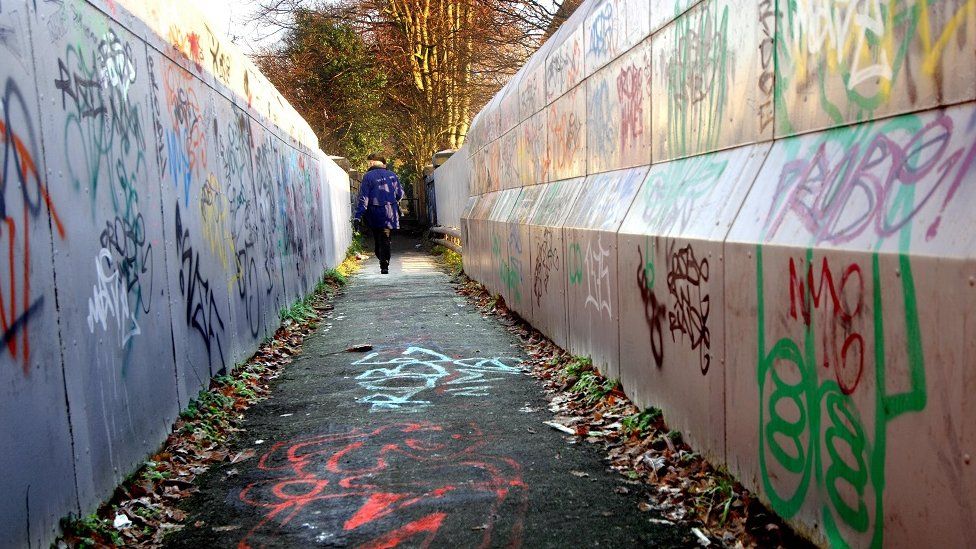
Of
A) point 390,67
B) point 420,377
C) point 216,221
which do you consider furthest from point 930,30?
point 390,67

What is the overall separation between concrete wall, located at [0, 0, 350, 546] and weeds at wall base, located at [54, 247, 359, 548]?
90 millimetres

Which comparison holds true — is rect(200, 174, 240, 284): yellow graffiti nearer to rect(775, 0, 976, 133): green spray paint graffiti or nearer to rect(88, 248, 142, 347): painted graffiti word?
rect(88, 248, 142, 347): painted graffiti word

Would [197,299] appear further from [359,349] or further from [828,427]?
[828,427]

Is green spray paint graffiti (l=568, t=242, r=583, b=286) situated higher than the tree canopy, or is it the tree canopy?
the tree canopy

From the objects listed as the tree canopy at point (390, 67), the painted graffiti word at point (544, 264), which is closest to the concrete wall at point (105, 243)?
the painted graffiti word at point (544, 264)

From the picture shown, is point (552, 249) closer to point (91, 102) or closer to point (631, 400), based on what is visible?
point (631, 400)

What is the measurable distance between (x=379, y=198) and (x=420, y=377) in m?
8.41

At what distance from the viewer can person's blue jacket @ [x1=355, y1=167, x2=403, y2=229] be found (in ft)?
48.4

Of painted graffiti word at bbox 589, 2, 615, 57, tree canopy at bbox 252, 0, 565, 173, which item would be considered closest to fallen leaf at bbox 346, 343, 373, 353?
painted graffiti word at bbox 589, 2, 615, 57

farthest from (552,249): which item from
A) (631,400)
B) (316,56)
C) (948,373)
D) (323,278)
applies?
(316,56)

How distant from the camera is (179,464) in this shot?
4.54 meters

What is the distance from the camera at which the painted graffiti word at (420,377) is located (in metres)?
6.03

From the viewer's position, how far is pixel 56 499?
318 cm

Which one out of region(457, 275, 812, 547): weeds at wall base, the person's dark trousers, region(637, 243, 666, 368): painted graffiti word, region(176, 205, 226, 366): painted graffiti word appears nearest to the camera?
region(457, 275, 812, 547): weeds at wall base
